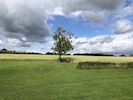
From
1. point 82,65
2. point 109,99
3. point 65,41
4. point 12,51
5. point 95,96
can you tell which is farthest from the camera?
point 12,51

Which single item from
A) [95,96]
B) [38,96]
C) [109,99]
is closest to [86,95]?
[95,96]

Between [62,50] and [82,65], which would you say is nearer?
[82,65]

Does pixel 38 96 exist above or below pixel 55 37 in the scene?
below

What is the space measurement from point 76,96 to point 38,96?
442 centimetres

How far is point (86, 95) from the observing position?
86.7 ft

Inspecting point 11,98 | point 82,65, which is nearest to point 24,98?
point 11,98

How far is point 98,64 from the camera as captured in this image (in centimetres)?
6825

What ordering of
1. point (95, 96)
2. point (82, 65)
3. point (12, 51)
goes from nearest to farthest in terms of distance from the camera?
point (95, 96)
point (82, 65)
point (12, 51)

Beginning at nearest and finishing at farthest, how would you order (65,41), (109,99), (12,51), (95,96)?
(109,99), (95,96), (65,41), (12,51)

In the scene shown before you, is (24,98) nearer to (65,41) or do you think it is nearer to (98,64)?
(98,64)

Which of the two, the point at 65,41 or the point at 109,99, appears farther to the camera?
the point at 65,41

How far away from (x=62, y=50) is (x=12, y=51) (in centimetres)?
5566

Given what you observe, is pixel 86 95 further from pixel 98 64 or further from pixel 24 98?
pixel 98 64

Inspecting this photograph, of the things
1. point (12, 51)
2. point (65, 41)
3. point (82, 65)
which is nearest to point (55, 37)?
point (65, 41)
